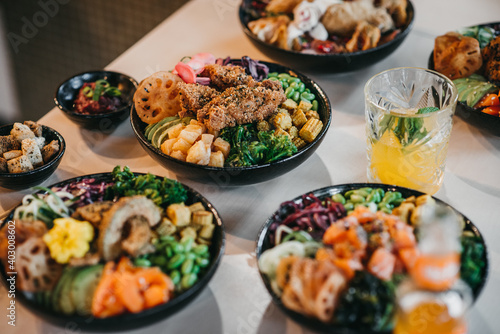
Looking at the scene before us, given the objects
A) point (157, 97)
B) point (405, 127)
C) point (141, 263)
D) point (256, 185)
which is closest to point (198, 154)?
point (256, 185)

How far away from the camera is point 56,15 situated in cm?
535

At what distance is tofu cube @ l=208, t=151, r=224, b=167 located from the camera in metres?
1.89

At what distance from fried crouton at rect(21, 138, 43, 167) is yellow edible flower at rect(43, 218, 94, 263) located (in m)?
0.57

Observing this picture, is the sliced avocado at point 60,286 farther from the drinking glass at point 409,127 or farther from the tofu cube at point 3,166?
the drinking glass at point 409,127

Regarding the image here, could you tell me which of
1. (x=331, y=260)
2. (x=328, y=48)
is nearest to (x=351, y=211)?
(x=331, y=260)

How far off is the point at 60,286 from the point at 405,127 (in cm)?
129

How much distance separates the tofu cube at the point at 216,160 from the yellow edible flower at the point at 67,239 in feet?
1.80

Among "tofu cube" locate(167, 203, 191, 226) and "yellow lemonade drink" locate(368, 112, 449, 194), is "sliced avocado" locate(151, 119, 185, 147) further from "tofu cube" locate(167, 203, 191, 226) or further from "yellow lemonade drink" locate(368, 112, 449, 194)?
"yellow lemonade drink" locate(368, 112, 449, 194)

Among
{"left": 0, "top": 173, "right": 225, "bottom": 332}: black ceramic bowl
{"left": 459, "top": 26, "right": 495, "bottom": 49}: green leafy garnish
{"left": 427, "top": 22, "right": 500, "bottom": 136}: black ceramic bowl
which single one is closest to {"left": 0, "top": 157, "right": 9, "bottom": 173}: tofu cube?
{"left": 0, "top": 173, "right": 225, "bottom": 332}: black ceramic bowl

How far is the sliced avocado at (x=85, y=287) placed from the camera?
137 centimetres

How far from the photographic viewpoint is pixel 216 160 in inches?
74.4

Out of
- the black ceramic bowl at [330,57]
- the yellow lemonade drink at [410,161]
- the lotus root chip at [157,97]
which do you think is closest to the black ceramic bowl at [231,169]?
the lotus root chip at [157,97]

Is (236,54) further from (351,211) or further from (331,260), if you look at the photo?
(331,260)

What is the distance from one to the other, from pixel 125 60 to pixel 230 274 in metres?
1.69
